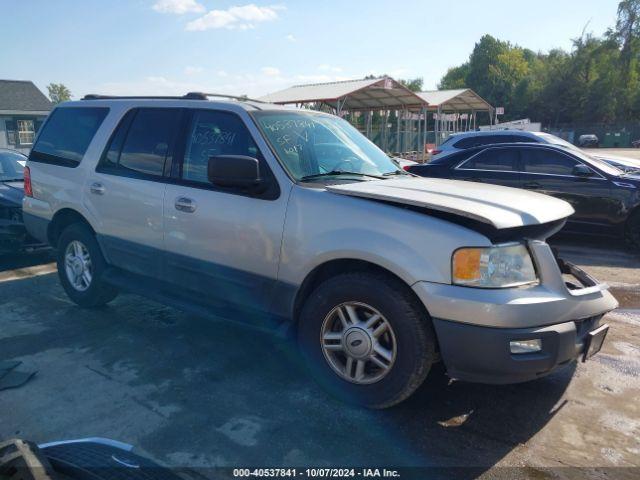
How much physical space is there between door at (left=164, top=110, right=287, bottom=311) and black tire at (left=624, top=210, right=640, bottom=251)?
6533 millimetres

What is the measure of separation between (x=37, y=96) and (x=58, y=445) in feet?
132

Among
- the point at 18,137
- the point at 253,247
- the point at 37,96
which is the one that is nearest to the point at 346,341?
the point at 253,247

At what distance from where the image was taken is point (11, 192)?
22.8 feet

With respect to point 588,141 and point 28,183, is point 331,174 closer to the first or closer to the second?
point 28,183

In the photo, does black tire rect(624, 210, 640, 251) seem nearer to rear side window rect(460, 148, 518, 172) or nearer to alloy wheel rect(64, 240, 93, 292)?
rear side window rect(460, 148, 518, 172)

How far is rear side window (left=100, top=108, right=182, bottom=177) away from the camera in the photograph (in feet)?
13.8

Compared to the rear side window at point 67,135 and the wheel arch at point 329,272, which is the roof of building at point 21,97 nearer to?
the rear side window at point 67,135

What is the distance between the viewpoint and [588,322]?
10.4ft

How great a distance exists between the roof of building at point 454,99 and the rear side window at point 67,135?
1004 inches

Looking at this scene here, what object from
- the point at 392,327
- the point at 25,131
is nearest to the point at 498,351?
the point at 392,327

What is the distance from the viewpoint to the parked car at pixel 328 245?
285cm

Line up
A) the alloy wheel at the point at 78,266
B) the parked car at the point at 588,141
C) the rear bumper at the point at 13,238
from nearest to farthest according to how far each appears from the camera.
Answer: the alloy wheel at the point at 78,266 < the rear bumper at the point at 13,238 < the parked car at the point at 588,141

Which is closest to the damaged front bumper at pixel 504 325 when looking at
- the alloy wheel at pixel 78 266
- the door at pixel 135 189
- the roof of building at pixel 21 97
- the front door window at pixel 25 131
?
the door at pixel 135 189

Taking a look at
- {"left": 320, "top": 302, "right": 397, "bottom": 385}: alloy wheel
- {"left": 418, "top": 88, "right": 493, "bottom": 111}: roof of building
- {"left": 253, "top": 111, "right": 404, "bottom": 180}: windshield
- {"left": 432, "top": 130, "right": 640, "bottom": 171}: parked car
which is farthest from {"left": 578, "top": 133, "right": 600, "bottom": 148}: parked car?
{"left": 320, "top": 302, "right": 397, "bottom": 385}: alloy wheel
